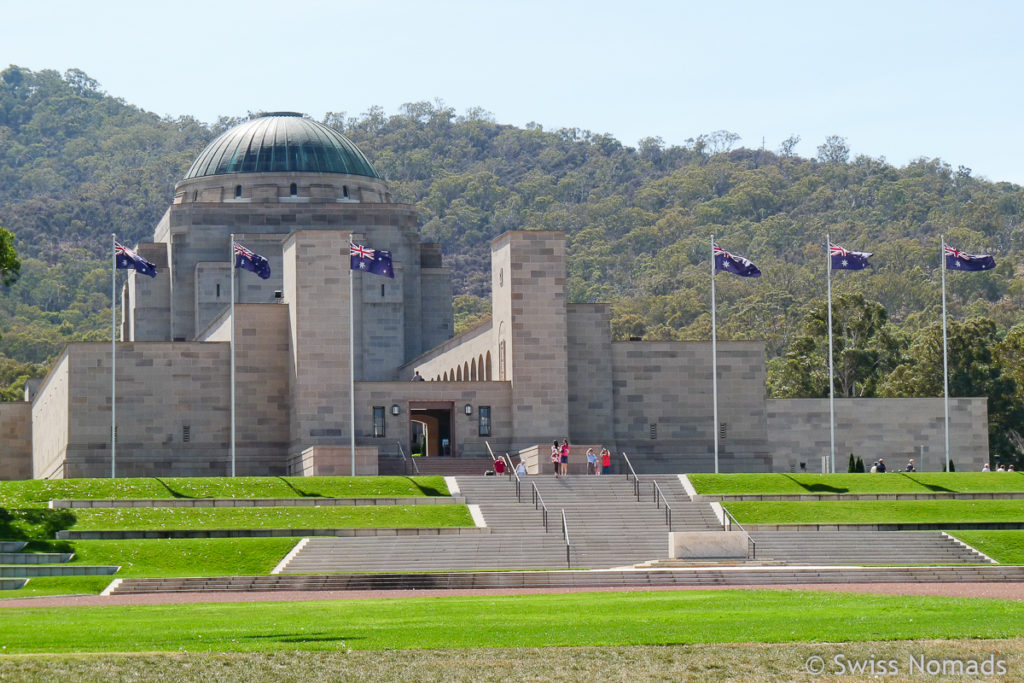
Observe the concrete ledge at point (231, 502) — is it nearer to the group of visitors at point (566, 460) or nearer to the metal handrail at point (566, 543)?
the metal handrail at point (566, 543)

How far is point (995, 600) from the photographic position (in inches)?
1182

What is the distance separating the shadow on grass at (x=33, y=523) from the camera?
43.2 metres

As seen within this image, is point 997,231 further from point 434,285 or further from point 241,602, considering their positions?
point 241,602

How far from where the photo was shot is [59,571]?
38.9 metres

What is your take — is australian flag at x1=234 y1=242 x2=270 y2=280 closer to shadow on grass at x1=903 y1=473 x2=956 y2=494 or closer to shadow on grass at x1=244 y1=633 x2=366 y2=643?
shadow on grass at x1=903 y1=473 x2=956 y2=494

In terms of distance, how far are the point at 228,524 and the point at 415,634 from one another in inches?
791

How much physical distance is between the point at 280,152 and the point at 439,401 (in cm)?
2246

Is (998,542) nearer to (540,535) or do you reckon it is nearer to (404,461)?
(540,535)

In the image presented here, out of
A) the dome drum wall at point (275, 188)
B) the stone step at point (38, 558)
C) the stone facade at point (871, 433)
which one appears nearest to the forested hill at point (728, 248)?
the stone facade at point (871, 433)

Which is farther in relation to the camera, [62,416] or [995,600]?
[62,416]

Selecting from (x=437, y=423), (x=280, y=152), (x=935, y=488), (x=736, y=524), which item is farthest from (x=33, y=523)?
(x=280, y=152)

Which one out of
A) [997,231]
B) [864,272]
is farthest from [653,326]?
[997,231]

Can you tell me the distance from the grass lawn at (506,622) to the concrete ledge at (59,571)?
7594 millimetres

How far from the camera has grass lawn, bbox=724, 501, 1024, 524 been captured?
151ft
